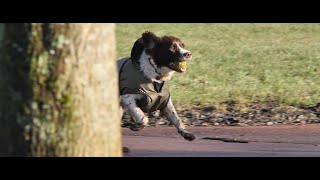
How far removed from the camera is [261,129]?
9.25 meters

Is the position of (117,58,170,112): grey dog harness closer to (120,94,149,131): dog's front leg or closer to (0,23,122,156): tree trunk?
(120,94,149,131): dog's front leg

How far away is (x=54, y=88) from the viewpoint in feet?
14.4

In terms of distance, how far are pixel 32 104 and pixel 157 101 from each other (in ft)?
13.7

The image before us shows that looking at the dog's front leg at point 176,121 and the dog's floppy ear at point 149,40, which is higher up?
the dog's floppy ear at point 149,40

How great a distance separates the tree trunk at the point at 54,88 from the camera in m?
4.37

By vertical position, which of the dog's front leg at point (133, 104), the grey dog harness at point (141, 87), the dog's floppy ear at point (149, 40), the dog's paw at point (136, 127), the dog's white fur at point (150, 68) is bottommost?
the dog's paw at point (136, 127)

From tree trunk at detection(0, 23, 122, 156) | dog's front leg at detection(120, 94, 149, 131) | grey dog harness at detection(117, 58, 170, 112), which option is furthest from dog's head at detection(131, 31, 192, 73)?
tree trunk at detection(0, 23, 122, 156)

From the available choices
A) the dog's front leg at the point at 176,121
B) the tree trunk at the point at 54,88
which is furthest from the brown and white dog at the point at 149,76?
the tree trunk at the point at 54,88

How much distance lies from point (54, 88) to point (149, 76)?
418cm

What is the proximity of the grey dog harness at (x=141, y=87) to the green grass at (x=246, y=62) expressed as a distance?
77.6 inches

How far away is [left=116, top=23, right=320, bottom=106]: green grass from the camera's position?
1081cm

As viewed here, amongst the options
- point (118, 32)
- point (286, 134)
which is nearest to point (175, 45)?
point (286, 134)

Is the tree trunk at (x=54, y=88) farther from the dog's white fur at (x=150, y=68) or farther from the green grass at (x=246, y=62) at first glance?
the green grass at (x=246, y=62)

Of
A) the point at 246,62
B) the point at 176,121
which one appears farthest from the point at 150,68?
the point at 246,62
